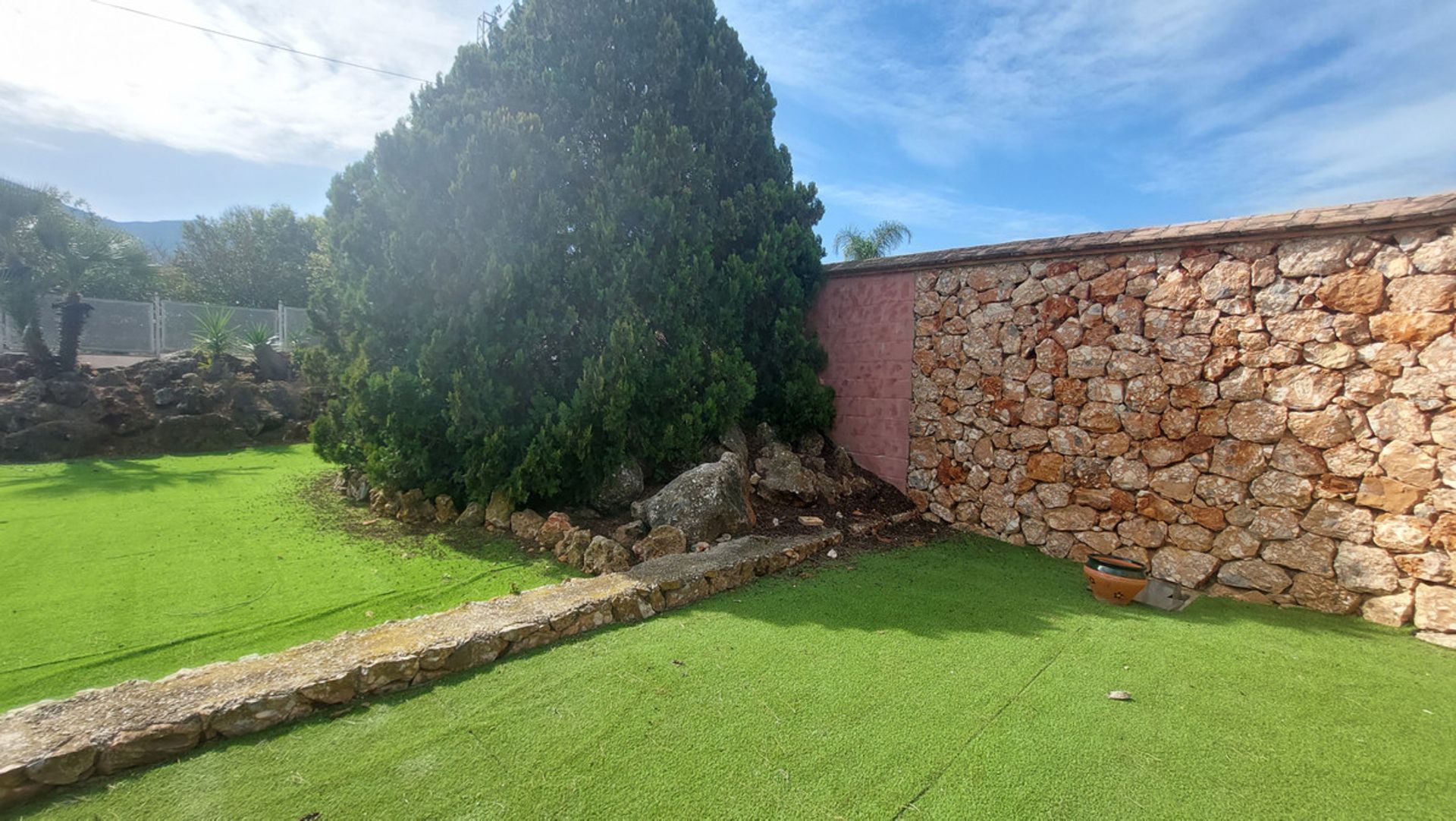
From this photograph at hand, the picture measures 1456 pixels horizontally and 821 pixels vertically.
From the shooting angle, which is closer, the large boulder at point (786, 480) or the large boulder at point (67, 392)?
the large boulder at point (786, 480)

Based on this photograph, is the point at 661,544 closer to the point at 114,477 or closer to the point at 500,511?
the point at 500,511

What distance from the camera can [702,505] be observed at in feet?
17.0

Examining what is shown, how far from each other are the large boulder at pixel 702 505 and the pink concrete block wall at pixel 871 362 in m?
1.98

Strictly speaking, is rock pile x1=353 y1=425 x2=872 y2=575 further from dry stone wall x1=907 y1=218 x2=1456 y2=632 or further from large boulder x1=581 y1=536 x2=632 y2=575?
dry stone wall x1=907 y1=218 x2=1456 y2=632

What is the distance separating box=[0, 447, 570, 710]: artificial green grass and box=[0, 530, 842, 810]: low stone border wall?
0.53m

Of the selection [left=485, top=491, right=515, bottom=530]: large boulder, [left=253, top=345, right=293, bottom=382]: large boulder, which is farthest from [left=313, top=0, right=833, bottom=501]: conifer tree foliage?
[left=253, top=345, right=293, bottom=382]: large boulder

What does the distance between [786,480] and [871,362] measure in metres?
1.74

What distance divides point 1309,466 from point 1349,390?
1.82ft

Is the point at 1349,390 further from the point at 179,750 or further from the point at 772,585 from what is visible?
the point at 179,750

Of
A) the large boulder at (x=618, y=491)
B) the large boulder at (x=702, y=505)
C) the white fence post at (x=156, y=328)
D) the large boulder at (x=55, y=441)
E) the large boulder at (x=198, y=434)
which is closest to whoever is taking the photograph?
the large boulder at (x=702, y=505)

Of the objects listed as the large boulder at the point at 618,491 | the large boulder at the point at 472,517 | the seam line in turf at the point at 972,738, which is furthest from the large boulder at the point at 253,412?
the seam line in turf at the point at 972,738

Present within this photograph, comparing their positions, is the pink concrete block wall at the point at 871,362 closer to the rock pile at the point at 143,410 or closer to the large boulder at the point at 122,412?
the rock pile at the point at 143,410

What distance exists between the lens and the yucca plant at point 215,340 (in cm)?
1119

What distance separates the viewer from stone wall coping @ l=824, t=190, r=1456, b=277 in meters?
3.69
